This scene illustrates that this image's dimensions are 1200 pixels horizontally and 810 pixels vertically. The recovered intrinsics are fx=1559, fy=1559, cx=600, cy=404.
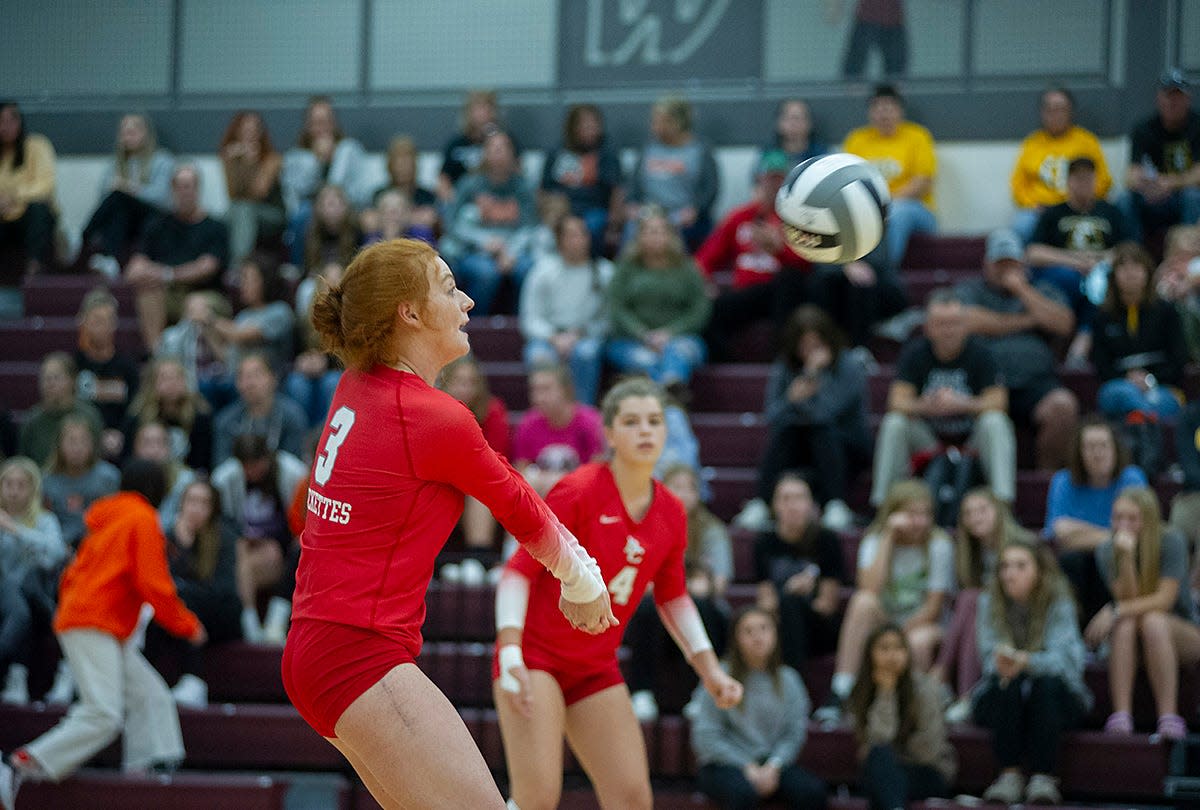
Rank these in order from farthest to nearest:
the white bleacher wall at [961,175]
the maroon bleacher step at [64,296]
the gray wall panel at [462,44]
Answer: the gray wall panel at [462,44]
the maroon bleacher step at [64,296]
the white bleacher wall at [961,175]

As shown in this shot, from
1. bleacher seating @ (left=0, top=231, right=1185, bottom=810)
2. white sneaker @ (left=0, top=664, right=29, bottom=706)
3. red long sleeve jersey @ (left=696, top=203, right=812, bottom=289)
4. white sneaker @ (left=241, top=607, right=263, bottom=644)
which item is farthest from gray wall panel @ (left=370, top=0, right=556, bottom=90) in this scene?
white sneaker @ (left=0, top=664, right=29, bottom=706)

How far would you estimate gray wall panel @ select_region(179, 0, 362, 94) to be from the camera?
47.0 ft

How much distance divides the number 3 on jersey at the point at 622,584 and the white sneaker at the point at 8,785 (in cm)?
417

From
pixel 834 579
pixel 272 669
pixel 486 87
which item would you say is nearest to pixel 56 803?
pixel 272 669

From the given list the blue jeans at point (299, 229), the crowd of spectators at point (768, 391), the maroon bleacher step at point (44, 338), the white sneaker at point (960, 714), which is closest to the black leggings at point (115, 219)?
the crowd of spectators at point (768, 391)

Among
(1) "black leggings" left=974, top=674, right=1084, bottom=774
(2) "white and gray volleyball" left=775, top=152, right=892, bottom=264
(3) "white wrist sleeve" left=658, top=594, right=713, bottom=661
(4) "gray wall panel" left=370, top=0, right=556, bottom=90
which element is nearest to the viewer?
(3) "white wrist sleeve" left=658, top=594, right=713, bottom=661

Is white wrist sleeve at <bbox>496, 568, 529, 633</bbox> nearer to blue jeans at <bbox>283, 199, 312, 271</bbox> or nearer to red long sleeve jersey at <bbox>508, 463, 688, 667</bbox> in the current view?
red long sleeve jersey at <bbox>508, 463, 688, 667</bbox>

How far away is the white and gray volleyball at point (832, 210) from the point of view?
6.07m

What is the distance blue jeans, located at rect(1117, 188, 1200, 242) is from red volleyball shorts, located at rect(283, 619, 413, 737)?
335 inches

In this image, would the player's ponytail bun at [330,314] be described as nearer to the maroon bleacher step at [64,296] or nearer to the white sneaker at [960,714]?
the white sneaker at [960,714]

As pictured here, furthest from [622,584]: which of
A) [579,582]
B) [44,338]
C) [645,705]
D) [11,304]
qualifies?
[11,304]

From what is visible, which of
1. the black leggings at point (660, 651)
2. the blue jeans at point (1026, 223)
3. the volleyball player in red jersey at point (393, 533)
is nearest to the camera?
the volleyball player in red jersey at point (393, 533)

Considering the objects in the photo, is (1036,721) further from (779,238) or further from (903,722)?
(779,238)

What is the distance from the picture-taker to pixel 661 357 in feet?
34.8
